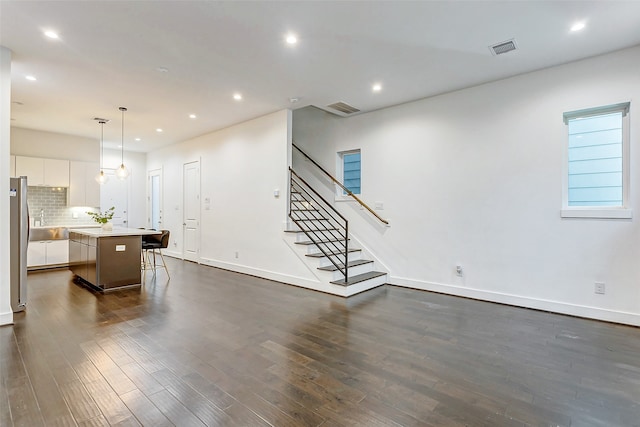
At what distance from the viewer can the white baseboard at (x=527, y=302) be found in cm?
360

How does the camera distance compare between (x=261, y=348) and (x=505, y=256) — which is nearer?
(x=261, y=348)

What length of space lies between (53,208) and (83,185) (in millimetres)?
800

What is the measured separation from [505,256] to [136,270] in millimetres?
5622

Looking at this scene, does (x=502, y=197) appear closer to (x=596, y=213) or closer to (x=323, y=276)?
(x=596, y=213)

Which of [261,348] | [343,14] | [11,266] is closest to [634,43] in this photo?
[343,14]

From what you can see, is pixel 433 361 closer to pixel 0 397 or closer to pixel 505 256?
pixel 505 256

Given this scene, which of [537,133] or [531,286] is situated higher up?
[537,133]

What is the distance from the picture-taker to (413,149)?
5.26m

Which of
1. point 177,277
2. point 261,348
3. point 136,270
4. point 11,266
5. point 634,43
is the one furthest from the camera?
point 177,277

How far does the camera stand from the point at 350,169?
6.34 m

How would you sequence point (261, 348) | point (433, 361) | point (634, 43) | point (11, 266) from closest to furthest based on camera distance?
point (433, 361) < point (261, 348) < point (634, 43) < point (11, 266)

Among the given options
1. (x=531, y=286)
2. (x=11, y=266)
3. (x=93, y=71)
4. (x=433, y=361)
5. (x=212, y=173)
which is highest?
(x=93, y=71)

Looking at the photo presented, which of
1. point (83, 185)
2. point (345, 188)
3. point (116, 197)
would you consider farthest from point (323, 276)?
point (116, 197)

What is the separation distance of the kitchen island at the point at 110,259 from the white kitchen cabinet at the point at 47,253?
6.49 ft
